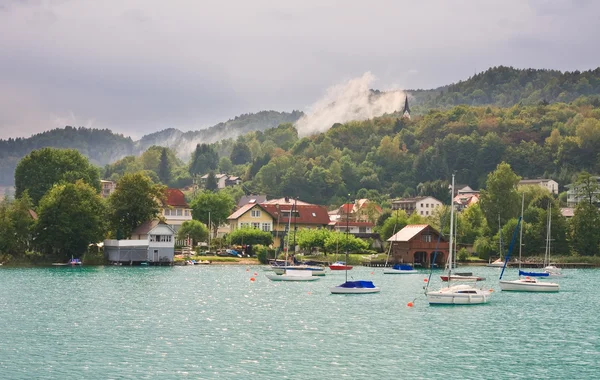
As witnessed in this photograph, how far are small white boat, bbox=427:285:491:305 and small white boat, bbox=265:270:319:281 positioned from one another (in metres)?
29.7

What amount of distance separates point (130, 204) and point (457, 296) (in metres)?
73.2

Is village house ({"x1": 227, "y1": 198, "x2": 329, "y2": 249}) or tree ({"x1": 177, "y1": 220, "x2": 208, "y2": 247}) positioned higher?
village house ({"x1": 227, "y1": 198, "x2": 329, "y2": 249})

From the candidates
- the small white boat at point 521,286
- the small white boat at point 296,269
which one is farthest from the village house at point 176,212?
the small white boat at point 521,286

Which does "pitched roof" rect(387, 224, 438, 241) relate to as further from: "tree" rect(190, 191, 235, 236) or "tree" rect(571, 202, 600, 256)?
"tree" rect(190, 191, 235, 236)

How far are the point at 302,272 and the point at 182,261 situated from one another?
3513 cm

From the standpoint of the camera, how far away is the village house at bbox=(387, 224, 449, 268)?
446 ft

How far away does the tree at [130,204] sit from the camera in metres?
129

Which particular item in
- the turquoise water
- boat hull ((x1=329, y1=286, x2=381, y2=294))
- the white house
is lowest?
the turquoise water

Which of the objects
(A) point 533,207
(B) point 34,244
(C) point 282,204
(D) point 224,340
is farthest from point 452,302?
(C) point 282,204

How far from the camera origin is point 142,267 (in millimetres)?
121125

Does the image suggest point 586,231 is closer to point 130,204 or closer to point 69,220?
point 130,204

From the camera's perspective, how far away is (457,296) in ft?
229

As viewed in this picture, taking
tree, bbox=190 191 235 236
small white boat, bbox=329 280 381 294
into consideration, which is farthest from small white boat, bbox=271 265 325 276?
tree, bbox=190 191 235 236

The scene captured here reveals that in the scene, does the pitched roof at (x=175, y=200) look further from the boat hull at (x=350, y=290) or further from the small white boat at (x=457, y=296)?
the small white boat at (x=457, y=296)
